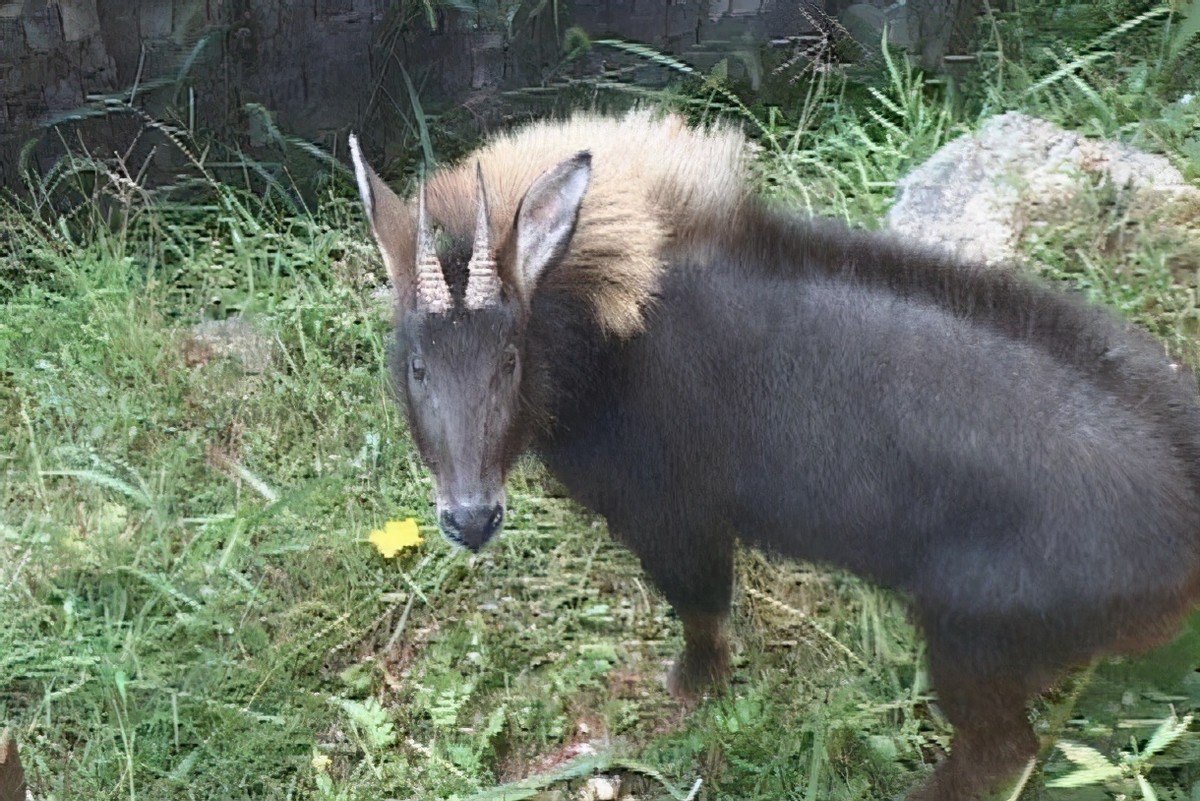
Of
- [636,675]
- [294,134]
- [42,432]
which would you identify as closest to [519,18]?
[294,134]

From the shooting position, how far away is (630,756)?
167 inches

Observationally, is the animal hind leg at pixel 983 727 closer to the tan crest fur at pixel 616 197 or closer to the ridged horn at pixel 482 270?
the tan crest fur at pixel 616 197

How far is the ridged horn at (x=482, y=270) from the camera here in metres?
3.37

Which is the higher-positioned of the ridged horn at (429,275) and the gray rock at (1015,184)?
the ridged horn at (429,275)

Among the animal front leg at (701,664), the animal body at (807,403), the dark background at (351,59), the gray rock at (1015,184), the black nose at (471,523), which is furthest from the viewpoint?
the dark background at (351,59)

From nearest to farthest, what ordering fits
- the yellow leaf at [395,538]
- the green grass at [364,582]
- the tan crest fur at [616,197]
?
the tan crest fur at [616,197]
the green grass at [364,582]
the yellow leaf at [395,538]

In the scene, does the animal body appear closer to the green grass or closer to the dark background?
the green grass

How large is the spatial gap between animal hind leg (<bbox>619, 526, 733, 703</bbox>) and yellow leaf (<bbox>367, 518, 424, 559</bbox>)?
1.03 meters

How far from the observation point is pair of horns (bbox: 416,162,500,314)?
338cm

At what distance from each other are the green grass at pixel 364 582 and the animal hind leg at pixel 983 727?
0.12m

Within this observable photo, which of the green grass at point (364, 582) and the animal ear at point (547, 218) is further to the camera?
the green grass at point (364, 582)

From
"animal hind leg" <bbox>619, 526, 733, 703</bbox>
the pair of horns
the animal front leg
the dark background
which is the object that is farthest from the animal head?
the dark background

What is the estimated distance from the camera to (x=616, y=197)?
3791mm

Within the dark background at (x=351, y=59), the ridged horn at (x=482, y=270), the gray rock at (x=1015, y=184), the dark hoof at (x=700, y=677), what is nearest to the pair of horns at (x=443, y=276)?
the ridged horn at (x=482, y=270)
